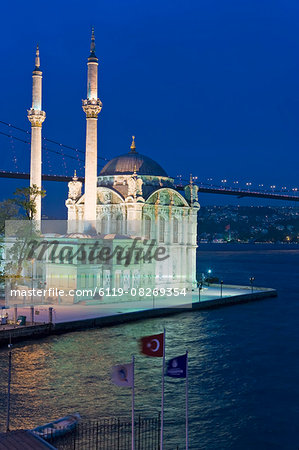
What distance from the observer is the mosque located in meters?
41.7

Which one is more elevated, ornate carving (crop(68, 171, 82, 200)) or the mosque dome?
the mosque dome

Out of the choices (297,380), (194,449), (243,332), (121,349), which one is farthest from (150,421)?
(243,332)

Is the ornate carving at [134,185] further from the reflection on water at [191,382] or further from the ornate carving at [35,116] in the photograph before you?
the reflection on water at [191,382]

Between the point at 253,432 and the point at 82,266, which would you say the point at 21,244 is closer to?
the point at 82,266

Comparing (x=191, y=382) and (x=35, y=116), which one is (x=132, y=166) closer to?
(x=35, y=116)

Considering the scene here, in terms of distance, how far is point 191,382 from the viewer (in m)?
22.7

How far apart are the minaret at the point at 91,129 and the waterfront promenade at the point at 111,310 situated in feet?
22.1

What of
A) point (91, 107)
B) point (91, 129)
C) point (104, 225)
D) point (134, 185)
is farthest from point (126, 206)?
point (91, 107)

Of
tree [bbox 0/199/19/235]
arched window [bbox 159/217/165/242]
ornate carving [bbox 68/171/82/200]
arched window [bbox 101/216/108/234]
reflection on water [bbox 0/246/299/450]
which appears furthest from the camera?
ornate carving [bbox 68/171/82/200]

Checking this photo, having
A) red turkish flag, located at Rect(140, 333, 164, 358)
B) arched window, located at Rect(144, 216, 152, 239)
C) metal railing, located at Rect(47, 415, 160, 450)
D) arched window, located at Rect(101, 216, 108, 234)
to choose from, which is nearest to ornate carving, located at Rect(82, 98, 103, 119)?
arched window, located at Rect(101, 216, 108, 234)

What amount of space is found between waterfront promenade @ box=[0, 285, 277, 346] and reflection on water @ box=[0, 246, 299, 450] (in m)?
0.88

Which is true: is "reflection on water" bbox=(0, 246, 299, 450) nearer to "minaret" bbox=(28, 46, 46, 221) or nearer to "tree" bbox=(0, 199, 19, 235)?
"tree" bbox=(0, 199, 19, 235)

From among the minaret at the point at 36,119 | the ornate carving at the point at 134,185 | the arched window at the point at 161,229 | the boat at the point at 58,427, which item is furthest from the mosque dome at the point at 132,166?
the boat at the point at 58,427

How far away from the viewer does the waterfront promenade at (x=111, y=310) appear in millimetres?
30125
